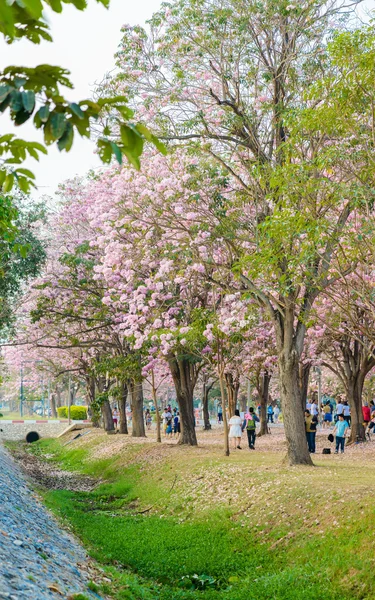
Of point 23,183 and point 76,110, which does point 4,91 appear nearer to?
point 76,110

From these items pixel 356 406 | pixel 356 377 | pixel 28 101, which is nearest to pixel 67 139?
pixel 28 101

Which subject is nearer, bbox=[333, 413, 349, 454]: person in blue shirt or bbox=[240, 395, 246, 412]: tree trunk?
bbox=[333, 413, 349, 454]: person in blue shirt

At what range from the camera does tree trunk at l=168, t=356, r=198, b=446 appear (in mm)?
23766

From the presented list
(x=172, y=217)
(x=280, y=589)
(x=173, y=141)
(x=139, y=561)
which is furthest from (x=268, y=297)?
(x=280, y=589)

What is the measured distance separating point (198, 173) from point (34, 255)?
8.17 metres

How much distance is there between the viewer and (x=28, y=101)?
271 cm

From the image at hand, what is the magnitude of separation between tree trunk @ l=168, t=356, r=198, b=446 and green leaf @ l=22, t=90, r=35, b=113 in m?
21.0

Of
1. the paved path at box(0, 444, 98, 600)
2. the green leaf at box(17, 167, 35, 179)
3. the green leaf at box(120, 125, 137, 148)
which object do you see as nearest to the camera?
the green leaf at box(120, 125, 137, 148)

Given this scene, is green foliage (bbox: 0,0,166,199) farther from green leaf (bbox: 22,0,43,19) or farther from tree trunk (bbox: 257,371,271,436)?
tree trunk (bbox: 257,371,271,436)

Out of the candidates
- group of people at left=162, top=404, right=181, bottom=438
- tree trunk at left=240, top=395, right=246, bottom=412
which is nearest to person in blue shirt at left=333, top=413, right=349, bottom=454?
group of people at left=162, top=404, right=181, bottom=438

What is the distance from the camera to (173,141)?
1600 cm

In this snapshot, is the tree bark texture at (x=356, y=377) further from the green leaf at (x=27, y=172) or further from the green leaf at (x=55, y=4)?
the green leaf at (x=55, y=4)

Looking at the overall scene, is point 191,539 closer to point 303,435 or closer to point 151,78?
point 303,435

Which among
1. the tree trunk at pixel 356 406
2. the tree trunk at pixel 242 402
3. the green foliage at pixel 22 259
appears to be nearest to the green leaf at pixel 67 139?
the green foliage at pixel 22 259
